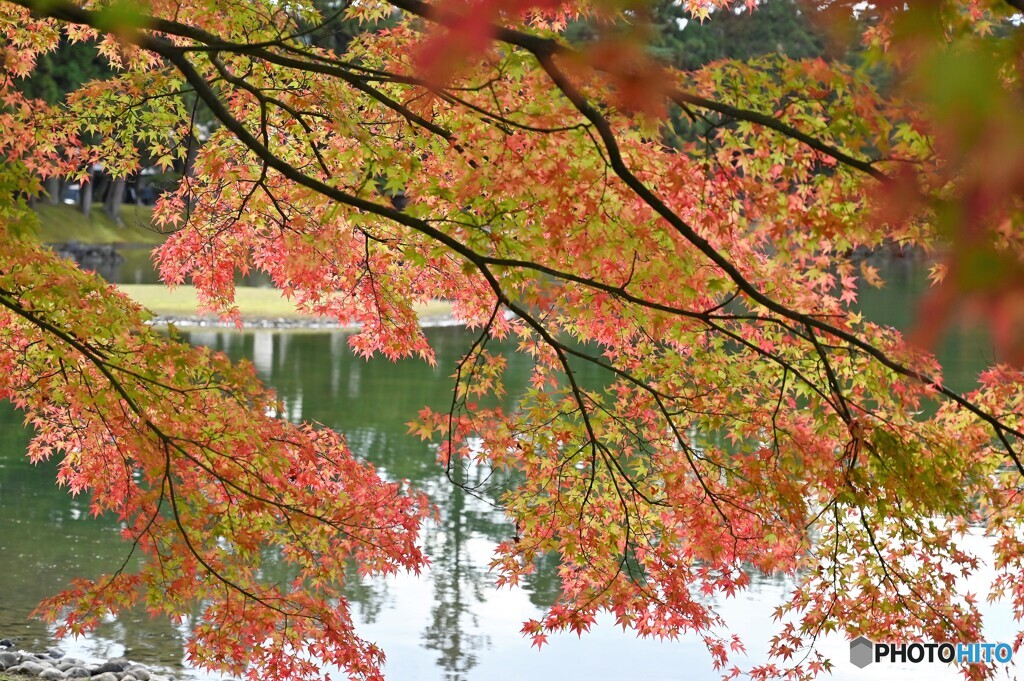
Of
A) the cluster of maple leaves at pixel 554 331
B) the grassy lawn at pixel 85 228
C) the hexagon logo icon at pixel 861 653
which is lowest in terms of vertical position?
the hexagon logo icon at pixel 861 653

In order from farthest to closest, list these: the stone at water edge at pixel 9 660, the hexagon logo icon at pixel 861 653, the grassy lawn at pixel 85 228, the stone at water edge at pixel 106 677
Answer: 1. the grassy lawn at pixel 85 228
2. the hexagon logo icon at pixel 861 653
3. the stone at water edge at pixel 9 660
4. the stone at water edge at pixel 106 677

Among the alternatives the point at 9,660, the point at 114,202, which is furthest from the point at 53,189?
the point at 9,660

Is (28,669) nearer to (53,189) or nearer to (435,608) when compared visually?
(435,608)

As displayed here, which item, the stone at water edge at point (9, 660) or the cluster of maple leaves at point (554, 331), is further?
the stone at water edge at point (9, 660)

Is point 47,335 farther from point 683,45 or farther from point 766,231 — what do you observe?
point 683,45

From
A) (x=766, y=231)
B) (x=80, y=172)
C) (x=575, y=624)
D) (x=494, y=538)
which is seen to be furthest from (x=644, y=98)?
(x=494, y=538)

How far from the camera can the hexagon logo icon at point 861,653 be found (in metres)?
8.61

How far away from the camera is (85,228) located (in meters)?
49.2

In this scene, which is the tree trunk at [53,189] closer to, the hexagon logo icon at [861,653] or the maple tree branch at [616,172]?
the hexagon logo icon at [861,653]

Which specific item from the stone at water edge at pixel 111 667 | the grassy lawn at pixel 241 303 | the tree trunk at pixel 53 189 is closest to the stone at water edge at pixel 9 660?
the stone at water edge at pixel 111 667

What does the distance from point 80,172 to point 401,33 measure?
3113mm

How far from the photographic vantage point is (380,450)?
14453 millimetres

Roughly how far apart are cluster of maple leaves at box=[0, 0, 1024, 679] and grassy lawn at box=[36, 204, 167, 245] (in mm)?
40743

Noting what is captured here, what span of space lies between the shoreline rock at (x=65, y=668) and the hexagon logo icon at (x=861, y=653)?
5.33 meters
